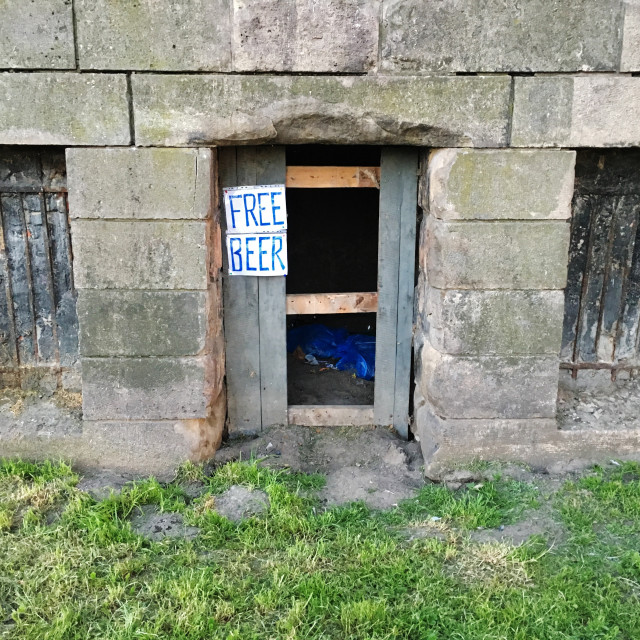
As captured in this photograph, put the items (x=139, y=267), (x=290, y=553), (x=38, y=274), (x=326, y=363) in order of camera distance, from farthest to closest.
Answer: (x=326, y=363) < (x=38, y=274) < (x=139, y=267) < (x=290, y=553)

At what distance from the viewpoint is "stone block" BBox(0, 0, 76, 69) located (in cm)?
353

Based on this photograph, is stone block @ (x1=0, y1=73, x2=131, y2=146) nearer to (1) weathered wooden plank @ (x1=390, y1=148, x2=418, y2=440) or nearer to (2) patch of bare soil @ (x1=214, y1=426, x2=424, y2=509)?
(1) weathered wooden plank @ (x1=390, y1=148, x2=418, y2=440)

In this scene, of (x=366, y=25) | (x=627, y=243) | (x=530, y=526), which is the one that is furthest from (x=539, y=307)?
(x=366, y=25)

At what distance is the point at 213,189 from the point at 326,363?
205cm

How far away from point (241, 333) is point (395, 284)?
1.05m

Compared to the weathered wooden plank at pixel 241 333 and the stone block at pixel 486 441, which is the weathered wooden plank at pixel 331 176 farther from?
the stone block at pixel 486 441

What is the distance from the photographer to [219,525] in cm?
357

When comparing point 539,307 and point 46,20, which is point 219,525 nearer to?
point 539,307

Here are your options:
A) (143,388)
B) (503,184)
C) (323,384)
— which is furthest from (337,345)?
(503,184)

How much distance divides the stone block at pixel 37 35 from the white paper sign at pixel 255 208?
115 cm

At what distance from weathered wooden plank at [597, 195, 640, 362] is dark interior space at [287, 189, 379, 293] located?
92.4 inches

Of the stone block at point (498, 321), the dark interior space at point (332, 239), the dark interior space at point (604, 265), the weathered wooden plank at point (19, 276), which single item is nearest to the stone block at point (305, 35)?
the stone block at point (498, 321)

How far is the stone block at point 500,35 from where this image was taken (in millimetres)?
3586

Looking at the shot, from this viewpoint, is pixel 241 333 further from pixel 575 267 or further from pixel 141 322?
pixel 575 267
